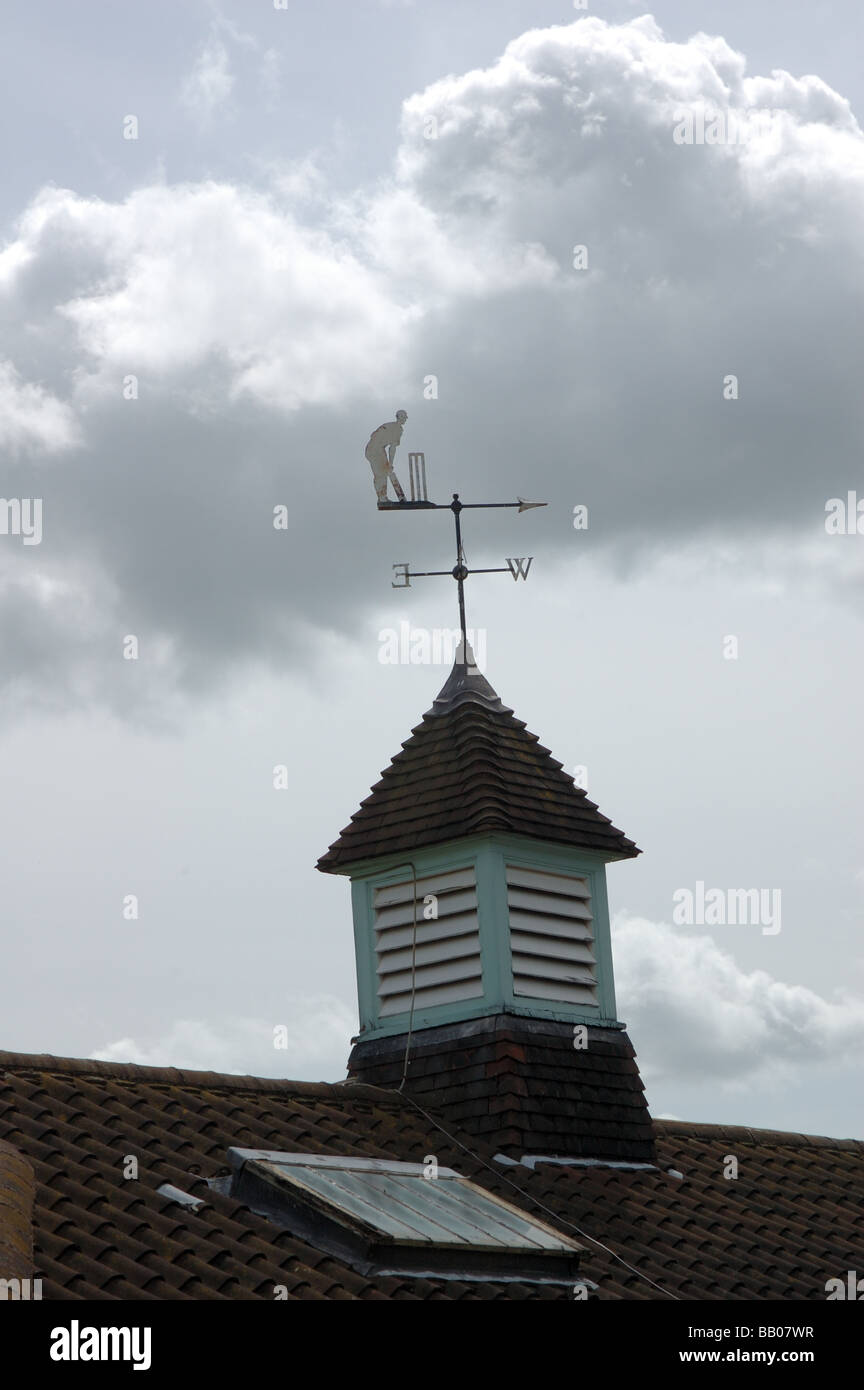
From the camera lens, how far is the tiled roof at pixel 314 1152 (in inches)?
406

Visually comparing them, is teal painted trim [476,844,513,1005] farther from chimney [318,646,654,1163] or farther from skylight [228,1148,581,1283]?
skylight [228,1148,581,1283]

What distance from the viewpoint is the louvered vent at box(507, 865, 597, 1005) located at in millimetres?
15719

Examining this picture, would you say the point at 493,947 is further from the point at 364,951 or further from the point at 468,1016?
the point at 364,951

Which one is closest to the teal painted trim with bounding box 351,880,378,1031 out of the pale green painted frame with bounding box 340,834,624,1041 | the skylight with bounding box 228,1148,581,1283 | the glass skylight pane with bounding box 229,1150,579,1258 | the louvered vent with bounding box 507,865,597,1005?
the pale green painted frame with bounding box 340,834,624,1041

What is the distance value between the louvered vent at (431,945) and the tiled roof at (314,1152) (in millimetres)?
996

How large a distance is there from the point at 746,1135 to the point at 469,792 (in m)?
4.48

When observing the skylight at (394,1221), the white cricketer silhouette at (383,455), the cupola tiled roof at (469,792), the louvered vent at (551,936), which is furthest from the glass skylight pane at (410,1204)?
the white cricketer silhouette at (383,455)

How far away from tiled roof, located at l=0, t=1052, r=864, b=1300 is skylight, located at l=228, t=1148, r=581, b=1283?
0.52 feet

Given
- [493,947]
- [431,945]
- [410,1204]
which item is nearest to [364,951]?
[431,945]

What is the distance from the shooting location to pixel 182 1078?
13.7m

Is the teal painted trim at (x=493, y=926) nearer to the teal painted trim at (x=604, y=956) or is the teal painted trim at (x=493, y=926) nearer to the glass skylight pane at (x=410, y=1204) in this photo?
the teal painted trim at (x=604, y=956)
